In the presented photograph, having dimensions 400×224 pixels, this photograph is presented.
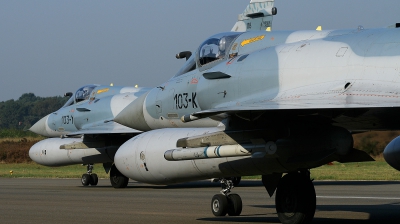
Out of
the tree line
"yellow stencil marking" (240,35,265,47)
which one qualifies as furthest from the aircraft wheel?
the tree line

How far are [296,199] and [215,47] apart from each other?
11.4 feet

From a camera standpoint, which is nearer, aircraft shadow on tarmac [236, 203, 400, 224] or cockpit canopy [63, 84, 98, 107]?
aircraft shadow on tarmac [236, 203, 400, 224]

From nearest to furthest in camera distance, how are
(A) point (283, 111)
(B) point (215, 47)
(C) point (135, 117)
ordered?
(A) point (283, 111), (B) point (215, 47), (C) point (135, 117)

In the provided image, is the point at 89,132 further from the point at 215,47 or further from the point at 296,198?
the point at 296,198

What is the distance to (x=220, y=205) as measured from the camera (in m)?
13.0

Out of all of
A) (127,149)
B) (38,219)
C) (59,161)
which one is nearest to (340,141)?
(127,149)

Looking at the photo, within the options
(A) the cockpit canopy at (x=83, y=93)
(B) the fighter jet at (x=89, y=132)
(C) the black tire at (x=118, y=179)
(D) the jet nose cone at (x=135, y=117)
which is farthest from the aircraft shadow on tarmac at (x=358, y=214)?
(A) the cockpit canopy at (x=83, y=93)

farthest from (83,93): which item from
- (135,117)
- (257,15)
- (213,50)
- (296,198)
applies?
(296,198)

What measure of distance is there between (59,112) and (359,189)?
1354 centimetres

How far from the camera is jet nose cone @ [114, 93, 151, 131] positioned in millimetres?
14266

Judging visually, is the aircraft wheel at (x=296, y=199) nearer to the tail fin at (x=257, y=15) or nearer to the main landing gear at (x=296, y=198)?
the main landing gear at (x=296, y=198)

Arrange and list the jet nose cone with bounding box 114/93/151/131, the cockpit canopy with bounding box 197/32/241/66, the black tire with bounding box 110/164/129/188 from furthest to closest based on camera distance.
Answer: the black tire with bounding box 110/164/129/188, the jet nose cone with bounding box 114/93/151/131, the cockpit canopy with bounding box 197/32/241/66

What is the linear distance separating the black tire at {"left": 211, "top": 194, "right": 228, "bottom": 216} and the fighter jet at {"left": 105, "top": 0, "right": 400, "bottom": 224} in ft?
4.42

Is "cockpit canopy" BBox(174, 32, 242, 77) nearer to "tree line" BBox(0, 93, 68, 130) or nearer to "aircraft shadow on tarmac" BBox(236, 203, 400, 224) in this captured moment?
"aircraft shadow on tarmac" BBox(236, 203, 400, 224)
